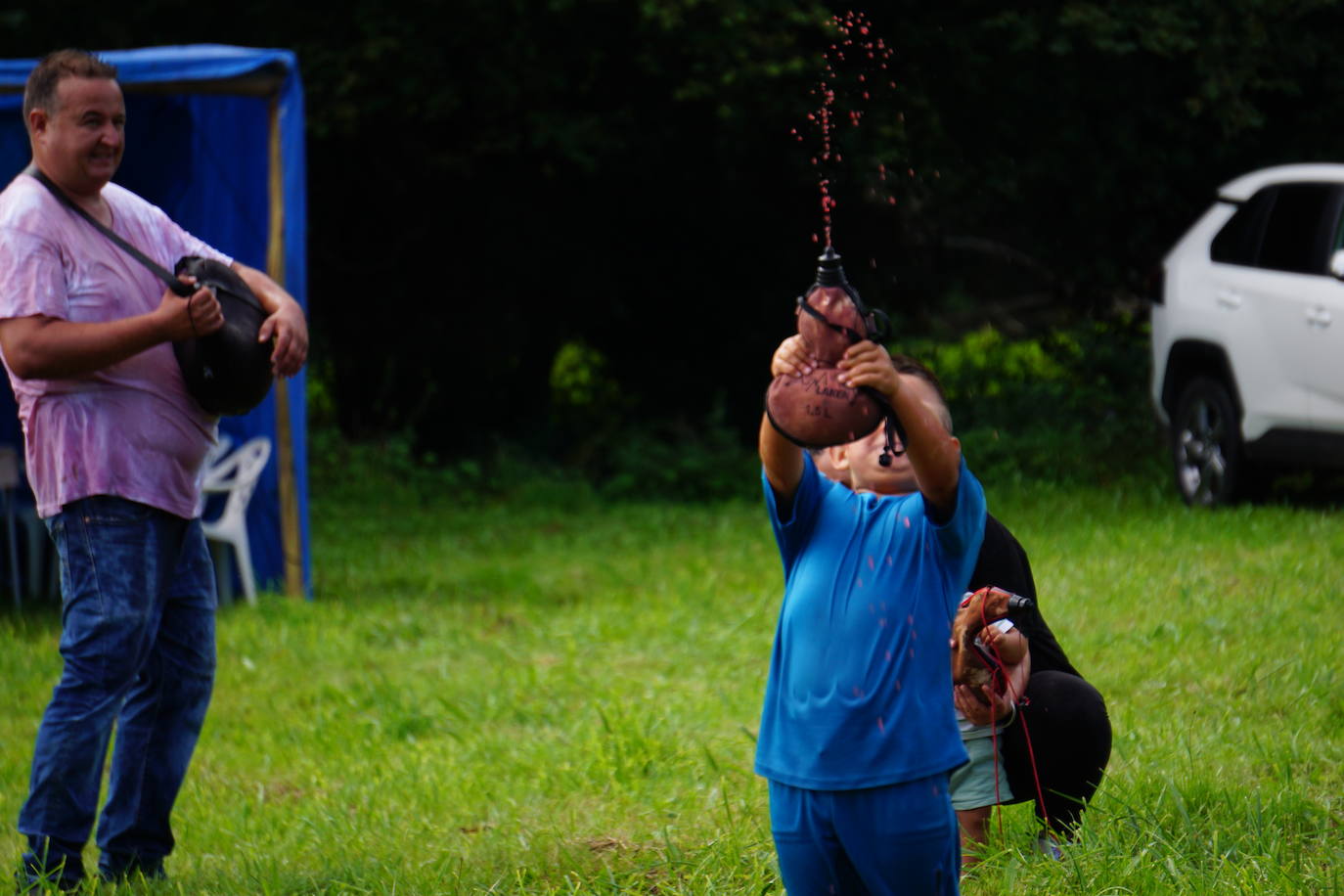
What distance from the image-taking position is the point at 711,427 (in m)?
13.4

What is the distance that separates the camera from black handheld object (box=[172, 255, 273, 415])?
396cm

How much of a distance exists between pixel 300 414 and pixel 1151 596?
4457 millimetres

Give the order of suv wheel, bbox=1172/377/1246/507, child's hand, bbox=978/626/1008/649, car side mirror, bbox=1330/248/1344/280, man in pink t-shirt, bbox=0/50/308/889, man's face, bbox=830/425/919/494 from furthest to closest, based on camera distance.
→ suv wheel, bbox=1172/377/1246/507 → car side mirror, bbox=1330/248/1344/280 → man in pink t-shirt, bbox=0/50/308/889 → child's hand, bbox=978/626/1008/649 → man's face, bbox=830/425/919/494

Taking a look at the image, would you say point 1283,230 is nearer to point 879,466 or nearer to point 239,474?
point 239,474

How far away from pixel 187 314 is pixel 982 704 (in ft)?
6.74

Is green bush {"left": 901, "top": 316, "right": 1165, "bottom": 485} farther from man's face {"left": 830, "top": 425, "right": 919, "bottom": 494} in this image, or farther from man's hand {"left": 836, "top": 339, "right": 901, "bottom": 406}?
man's hand {"left": 836, "top": 339, "right": 901, "bottom": 406}

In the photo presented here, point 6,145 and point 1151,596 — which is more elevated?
point 6,145

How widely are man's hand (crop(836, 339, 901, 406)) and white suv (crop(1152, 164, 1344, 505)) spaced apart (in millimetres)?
6062

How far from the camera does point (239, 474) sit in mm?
8539

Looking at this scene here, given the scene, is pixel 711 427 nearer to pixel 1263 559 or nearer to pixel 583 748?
pixel 1263 559

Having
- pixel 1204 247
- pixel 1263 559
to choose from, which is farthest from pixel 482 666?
pixel 1204 247

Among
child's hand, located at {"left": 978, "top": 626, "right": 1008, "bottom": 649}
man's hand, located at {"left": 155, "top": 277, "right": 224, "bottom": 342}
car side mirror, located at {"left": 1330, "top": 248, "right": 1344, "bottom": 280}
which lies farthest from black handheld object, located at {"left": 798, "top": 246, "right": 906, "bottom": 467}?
car side mirror, located at {"left": 1330, "top": 248, "right": 1344, "bottom": 280}

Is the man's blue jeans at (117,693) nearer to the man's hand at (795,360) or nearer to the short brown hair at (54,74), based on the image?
the short brown hair at (54,74)

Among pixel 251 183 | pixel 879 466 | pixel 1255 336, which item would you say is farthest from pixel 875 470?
pixel 251 183
